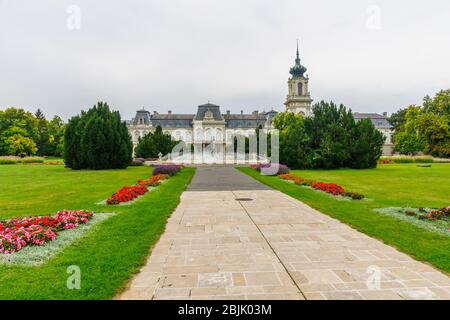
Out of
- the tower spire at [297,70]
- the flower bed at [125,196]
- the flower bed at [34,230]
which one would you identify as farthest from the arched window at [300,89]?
the flower bed at [34,230]

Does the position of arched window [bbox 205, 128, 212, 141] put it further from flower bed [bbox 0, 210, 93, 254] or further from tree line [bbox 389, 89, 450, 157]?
flower bed [bbox 0, 210, 93, 254]

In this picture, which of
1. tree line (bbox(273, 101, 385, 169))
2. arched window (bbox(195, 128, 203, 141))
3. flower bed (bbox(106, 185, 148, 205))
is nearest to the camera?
flower bed (bbox(106, 185, 148, 205))

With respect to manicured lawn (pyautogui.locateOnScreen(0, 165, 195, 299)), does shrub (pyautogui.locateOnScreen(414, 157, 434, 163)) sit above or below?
below

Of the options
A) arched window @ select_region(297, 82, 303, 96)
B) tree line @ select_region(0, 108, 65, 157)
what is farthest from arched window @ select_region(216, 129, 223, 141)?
tree line @ select_region(0, 108, 65, 157)

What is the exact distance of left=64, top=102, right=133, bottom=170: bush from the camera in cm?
2991

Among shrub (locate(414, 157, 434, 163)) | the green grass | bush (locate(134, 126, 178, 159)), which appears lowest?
shrub (locate(414, 157, 434, 163))

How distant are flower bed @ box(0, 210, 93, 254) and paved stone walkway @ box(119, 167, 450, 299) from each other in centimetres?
219

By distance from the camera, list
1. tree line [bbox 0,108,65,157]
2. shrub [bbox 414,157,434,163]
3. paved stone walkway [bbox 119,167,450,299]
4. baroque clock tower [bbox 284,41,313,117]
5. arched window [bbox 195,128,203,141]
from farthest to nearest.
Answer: arched window [bbox 195,128,203,141]
baroque clock tower [bbox 284,41,313,117]
tree line [bbox 0,108,65,157]
shrub [bbox 414,157,434,163]
paved stone walkway [bbox 119,167,450,299]

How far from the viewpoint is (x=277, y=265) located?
4867 mm

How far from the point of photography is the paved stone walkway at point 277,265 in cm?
394

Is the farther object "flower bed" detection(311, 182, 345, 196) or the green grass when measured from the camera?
"flower bed" detection(311, 182, 345, 196)
